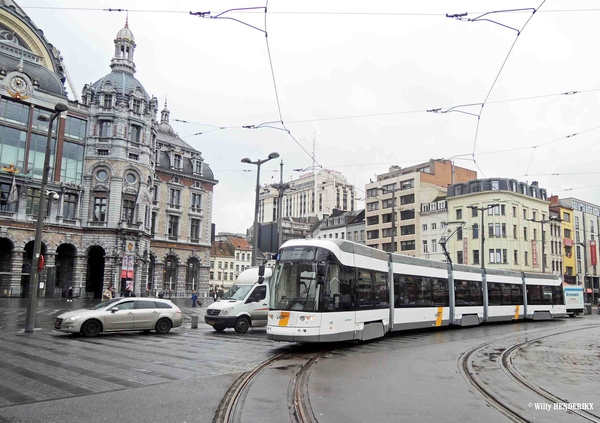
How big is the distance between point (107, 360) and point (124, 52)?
181 feet

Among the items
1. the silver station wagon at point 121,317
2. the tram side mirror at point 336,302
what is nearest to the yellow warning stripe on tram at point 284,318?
the tram side mirror at point 336,302

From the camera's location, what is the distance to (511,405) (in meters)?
8.16

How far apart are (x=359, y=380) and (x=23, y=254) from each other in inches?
1902

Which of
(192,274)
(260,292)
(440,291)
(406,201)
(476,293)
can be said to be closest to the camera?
(260,292)

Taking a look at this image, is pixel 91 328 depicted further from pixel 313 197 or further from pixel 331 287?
pixel 313 197

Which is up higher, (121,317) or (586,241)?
(586,241)

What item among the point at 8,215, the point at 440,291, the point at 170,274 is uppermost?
the point at 8,215

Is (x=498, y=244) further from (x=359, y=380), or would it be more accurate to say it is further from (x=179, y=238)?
(x=359, y=380)

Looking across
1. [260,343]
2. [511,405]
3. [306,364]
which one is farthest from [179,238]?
[511,405]

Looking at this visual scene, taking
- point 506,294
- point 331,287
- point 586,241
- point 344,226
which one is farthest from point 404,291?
point 586,241

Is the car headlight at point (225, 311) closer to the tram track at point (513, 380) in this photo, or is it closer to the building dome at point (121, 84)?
the tram track at point (513, 380)

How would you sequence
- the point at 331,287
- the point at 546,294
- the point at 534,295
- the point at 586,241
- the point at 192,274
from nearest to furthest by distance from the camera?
the point at 331,287, the point at 534,295, the point at 546,294, the point at 192,274, the point at 586,241

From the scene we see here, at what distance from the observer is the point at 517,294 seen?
2906cm

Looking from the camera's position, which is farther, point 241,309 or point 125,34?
point 125,34
